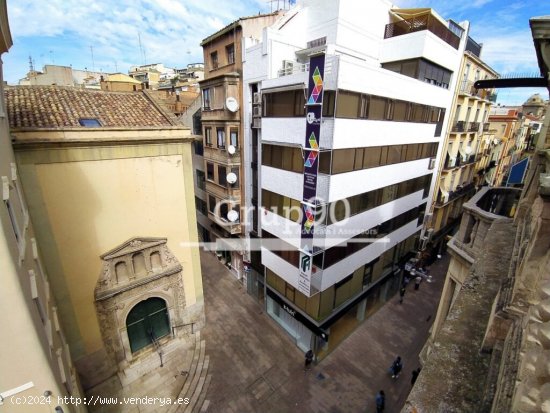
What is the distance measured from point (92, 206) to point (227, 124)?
1048cm

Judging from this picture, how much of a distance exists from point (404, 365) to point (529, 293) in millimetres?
15377

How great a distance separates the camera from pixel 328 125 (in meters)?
12.0

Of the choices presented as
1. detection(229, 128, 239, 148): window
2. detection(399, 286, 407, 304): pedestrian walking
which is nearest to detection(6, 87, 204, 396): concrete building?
detection(229, 128, 239, 148): window

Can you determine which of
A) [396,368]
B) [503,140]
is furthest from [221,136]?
[503,140]

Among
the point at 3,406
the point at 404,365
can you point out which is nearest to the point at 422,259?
the point at 404,365

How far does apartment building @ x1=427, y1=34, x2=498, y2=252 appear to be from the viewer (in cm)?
2192

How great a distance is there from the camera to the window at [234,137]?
19203 mm

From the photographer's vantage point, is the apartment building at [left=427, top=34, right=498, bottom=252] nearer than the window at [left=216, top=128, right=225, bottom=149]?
No

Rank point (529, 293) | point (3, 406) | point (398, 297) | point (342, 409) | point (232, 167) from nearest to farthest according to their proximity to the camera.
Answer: point (529, 293)
point (3, 406)
point (342, 409)
point (232, 167)
point (398, 297)

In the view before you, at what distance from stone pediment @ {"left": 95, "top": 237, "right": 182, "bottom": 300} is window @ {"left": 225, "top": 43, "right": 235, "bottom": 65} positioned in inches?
532

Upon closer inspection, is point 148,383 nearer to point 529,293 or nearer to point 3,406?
point 3,406

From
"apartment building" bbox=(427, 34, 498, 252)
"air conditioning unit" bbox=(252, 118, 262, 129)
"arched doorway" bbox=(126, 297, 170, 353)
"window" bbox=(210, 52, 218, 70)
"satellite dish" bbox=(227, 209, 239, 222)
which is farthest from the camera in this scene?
"apartment building" bbox=(427, 34, 498, 252)

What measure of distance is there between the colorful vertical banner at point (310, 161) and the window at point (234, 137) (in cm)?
810

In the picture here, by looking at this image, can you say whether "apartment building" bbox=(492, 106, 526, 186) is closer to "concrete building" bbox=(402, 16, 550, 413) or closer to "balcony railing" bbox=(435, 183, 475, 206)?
"balcony railing" bbox=(435, 183, 475, 206)
